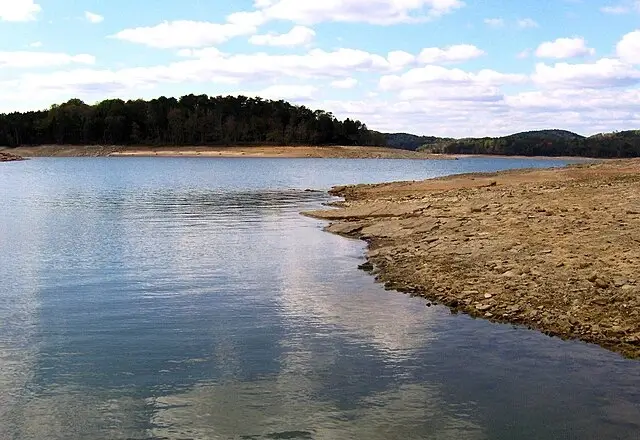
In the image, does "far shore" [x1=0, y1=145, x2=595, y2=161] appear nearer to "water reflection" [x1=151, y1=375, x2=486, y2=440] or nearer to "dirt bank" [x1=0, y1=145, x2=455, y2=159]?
"dirt bank" [x1=0, y1=145, x2=455, y2=159]

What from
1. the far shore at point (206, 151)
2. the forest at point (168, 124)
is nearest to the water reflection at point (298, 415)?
the far shore at point (206, 151)

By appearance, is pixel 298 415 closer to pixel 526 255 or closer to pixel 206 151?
pixel 526 255

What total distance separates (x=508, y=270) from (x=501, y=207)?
9.42 metres

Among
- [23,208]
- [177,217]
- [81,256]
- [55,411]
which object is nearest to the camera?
[55,411]

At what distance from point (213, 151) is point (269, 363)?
445 feet

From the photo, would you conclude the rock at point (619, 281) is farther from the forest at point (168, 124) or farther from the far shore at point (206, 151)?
the forest at point (168, 124)

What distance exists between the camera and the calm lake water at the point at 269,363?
313 inches

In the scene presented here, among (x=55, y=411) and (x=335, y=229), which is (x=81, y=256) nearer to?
(x=335, y=229)

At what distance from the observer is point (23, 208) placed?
33000mm

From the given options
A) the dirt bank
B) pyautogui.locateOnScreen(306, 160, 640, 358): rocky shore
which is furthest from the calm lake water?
the dirt bank

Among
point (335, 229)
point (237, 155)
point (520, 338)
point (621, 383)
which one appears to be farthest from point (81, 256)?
point (237, 155)

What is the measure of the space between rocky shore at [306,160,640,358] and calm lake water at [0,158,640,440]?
615 mm

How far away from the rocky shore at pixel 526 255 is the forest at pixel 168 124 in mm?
126749

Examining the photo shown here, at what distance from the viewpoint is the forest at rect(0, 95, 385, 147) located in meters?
149
